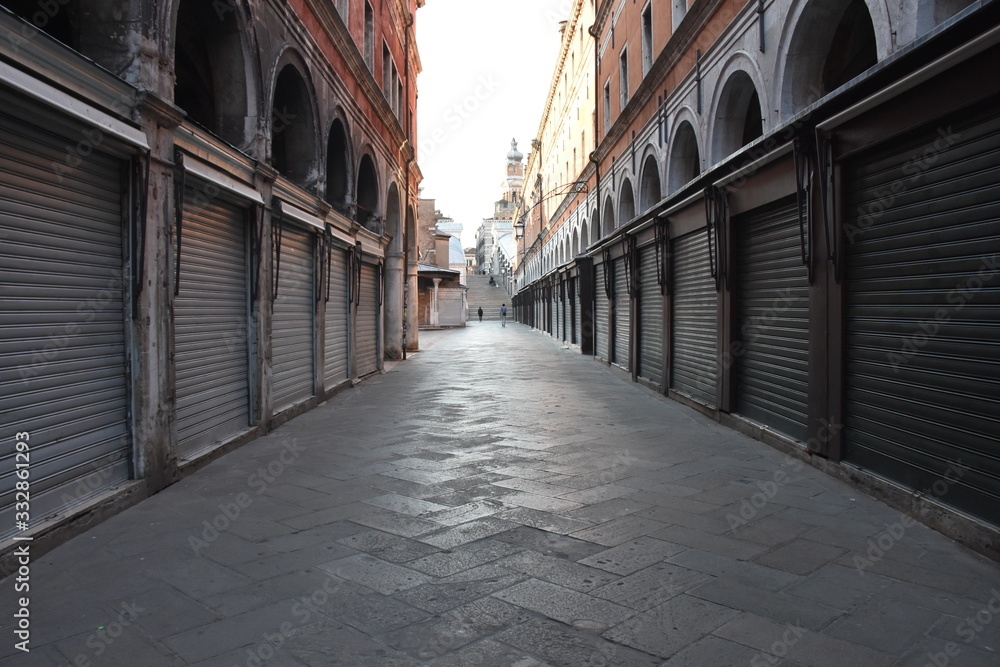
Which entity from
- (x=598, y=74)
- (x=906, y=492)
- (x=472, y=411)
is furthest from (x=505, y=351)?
(x=906, y=492)

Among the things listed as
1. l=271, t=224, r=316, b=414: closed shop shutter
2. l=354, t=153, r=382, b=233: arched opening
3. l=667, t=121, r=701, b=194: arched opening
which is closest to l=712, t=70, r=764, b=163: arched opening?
l=667, t=121, r=701, b=194: arched opening

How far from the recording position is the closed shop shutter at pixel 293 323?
24.6 ft

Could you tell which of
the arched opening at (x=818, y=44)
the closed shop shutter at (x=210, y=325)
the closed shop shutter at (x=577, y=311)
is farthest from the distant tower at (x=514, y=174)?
the closed shop shutter at (x=210, y=325)

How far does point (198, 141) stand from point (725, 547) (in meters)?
5.05

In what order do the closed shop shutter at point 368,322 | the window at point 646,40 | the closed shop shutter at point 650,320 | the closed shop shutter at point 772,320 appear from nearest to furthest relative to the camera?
the closed shop shutter at point 772,320
the closed shop shutter at point 650,320
the closed shop shutter at point 368,322
the window at point 646,40

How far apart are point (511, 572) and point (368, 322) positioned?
1002 cm

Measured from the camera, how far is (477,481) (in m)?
4.88

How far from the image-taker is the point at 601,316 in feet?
53.4

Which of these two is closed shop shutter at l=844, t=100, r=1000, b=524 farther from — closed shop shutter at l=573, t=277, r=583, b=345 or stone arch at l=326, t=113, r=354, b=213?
closed shop shutter at l=573, t=277, r=583, b=345

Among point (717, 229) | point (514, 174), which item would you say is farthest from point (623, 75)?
point (514, 174)

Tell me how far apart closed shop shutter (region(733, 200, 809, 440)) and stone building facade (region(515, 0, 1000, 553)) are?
1.0 inches

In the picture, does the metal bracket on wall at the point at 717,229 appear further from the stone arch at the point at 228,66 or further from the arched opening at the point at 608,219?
the arched opening at the point at 608,219

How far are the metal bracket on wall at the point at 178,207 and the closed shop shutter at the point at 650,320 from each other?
7.49 metres

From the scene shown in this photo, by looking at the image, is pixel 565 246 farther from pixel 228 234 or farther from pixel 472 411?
pixel 228 234
